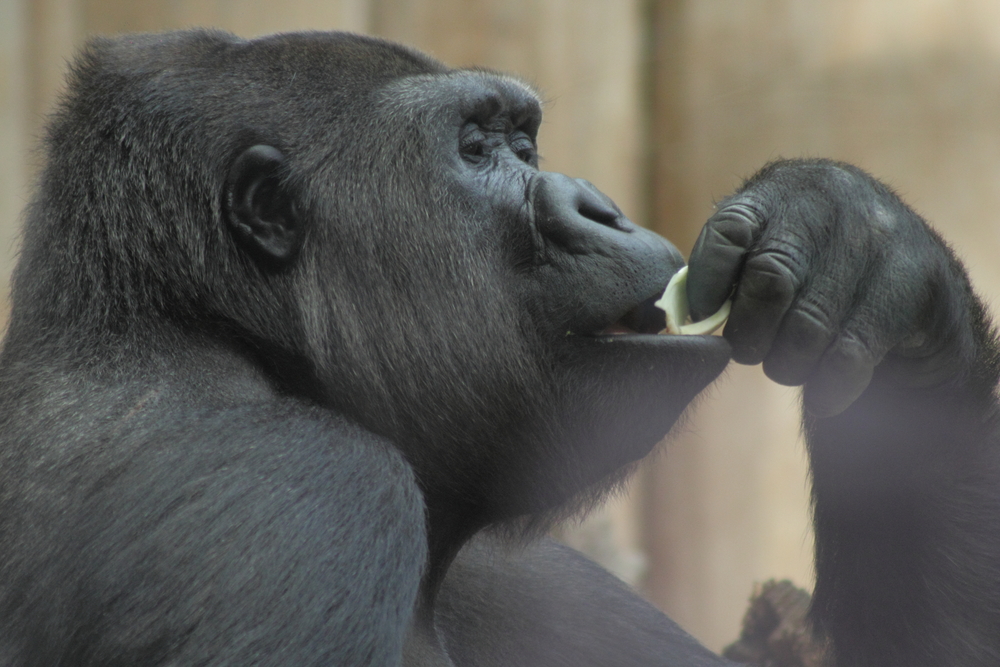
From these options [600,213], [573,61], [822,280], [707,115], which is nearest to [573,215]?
[600,213]

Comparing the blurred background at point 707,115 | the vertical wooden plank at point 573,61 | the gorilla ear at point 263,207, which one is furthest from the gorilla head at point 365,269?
the vertical wooden plank at point 573,61

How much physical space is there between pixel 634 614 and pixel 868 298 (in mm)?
1070

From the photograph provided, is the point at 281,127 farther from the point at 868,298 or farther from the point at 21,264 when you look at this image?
the point at 868,298

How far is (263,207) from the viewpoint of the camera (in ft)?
6.79

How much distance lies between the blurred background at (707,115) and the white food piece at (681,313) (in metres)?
2.79

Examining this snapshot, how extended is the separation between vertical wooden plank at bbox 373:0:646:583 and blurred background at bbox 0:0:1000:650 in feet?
0.03

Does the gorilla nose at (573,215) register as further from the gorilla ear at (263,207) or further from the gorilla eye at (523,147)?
the gorilla ear at (263,207)

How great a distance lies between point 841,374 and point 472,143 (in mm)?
883

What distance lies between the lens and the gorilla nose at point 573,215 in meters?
2.08

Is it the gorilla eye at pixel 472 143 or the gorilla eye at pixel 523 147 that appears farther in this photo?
the gorilla eye at pixel 523 147

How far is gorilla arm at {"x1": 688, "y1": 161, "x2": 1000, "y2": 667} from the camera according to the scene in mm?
2006

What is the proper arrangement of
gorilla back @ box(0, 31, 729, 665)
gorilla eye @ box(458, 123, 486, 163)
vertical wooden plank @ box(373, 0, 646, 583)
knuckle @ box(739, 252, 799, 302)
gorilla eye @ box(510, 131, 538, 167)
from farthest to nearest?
vertical wooden plank @ box(373, 0, 646, 583) → gorilla eye @ box(510, 131, 538, 167) → gorilla eye @ box(458, 123, 486, 163) → knuckle @ box(739, 252, 799, 302) → gorilla back @ box(0, 31, 729, 665)

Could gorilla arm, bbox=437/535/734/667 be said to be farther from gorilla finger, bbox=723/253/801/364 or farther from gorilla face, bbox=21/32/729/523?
gorilla finger, bbox=723/253/801/364

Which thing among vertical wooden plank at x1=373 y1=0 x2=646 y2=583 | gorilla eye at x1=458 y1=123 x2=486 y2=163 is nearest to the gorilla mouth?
gorilla eye at x1=458 y1=123 x2=486 y2=163
